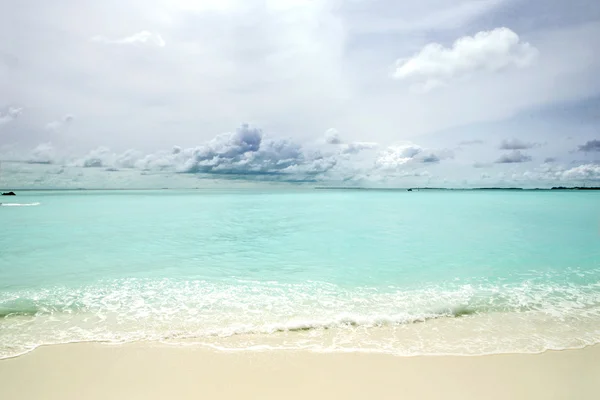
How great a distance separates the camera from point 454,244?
17750 mm

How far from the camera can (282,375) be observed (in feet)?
16.1

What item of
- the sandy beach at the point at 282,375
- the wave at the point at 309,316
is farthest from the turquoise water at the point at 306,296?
the sandy beach at the point at 282,375

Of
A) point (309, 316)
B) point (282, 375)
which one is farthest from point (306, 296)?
point (282, 375)

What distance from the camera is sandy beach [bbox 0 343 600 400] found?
4.53 m

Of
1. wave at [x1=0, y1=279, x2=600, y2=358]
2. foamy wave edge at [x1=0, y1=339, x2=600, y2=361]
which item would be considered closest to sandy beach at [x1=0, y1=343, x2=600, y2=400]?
foamy wave edge at [x1=0, y1=339, x2=600, y2=361]

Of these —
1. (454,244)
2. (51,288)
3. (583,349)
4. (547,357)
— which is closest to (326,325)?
(547,357)

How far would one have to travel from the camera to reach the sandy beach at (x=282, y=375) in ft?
14.9

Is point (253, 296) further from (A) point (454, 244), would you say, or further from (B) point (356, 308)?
(A) point (454, 244)

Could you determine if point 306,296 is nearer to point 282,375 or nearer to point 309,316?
point 309,316

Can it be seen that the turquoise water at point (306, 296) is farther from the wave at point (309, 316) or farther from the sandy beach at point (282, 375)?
the sandy beach at point (282, 375)

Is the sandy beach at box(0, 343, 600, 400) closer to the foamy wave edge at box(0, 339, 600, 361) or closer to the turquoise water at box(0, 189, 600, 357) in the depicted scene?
the foamy wave edge at box(0, 339, 600, 361)

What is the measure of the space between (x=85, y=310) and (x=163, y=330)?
2714 millimetres

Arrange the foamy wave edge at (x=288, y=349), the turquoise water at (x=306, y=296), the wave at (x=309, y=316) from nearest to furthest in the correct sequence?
the foamy wave edge at (x=288, y=349), the wave at (x=309, y=316), the turquoise water at (x=306, y=296)

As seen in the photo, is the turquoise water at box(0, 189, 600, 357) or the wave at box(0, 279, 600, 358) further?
the turquoise water at box(0, 189, 600, 357)
